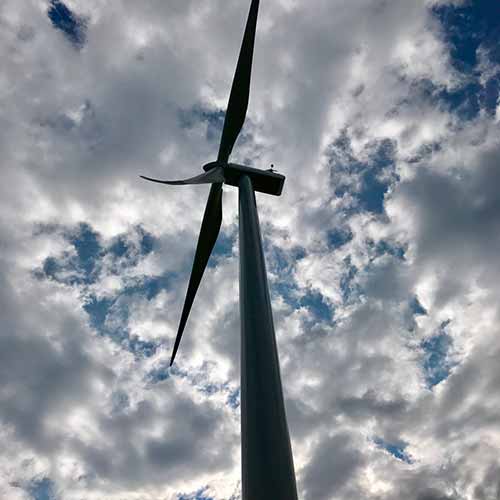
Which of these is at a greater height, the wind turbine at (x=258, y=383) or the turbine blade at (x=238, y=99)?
the turbine blade at (x=238, y=99)

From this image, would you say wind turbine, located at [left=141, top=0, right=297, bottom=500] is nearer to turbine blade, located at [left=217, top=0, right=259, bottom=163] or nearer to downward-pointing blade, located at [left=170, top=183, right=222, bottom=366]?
turbine blade, located at [left=217, top=0, right=259, bottom=163]

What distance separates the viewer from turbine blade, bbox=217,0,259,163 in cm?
1850

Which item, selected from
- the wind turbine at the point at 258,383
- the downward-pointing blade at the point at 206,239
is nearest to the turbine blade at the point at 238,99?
the wind turbine at the point at 258,383

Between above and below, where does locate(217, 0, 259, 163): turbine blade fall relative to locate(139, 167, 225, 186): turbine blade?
above

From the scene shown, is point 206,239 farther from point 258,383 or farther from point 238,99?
point 258,383

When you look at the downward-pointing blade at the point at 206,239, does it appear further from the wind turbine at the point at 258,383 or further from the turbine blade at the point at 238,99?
the wind turbine at the point at 258,383

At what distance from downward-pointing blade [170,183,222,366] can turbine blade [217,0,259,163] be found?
2.07 m

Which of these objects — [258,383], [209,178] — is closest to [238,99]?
[209,178]

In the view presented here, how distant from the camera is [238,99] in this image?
779 inches

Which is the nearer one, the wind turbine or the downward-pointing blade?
the wind turbine

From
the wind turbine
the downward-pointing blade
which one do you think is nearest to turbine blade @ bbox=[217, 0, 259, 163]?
the wind turbine

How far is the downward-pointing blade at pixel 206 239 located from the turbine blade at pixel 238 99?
81.4 inches

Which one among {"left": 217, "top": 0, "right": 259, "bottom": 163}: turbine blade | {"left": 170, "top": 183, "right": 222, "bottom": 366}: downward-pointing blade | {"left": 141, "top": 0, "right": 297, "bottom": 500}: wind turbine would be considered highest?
{"left": 217, "top": 0, "right": 259, "bottom": 163}: turbine blade

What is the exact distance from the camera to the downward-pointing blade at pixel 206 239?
2002 centimetres
